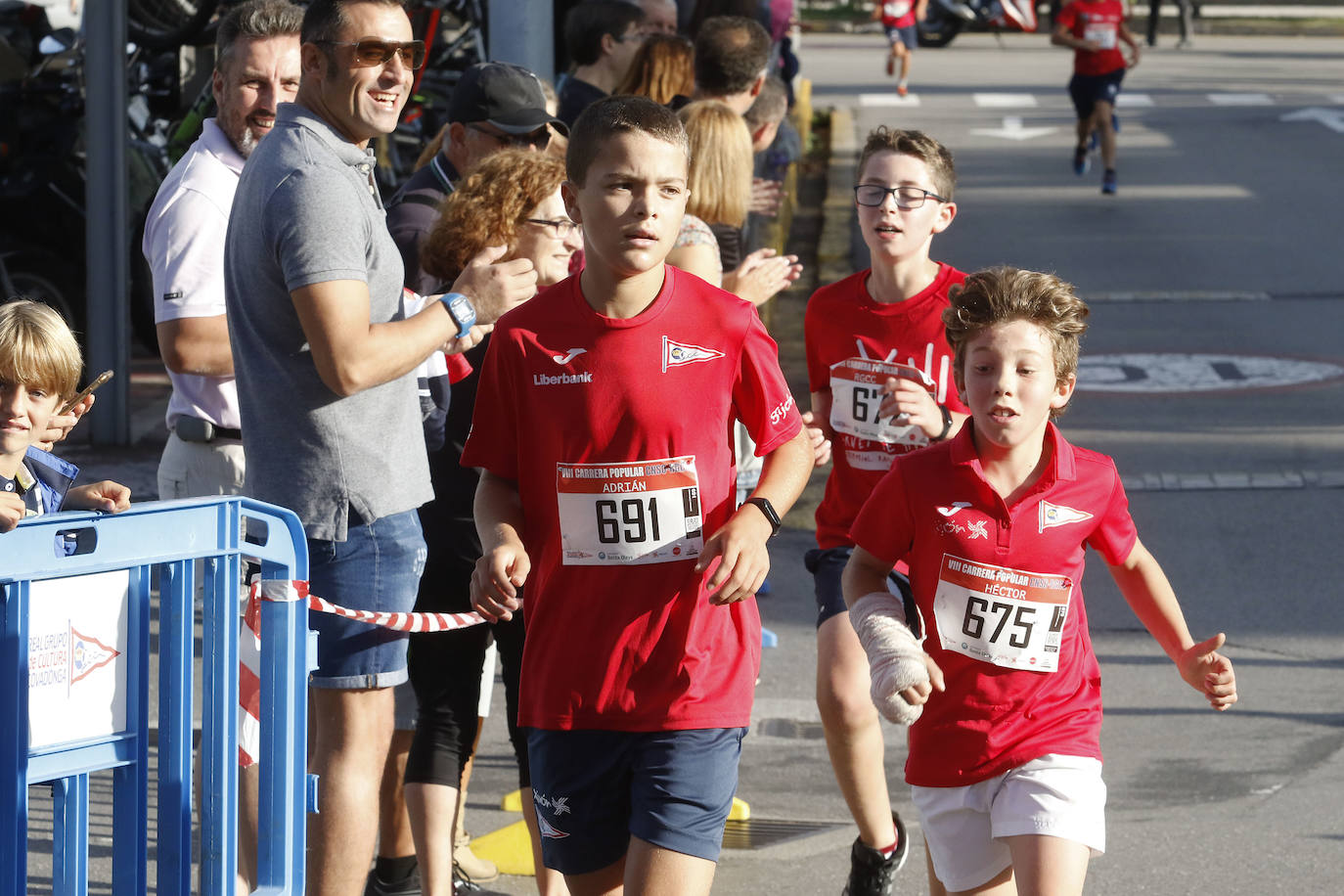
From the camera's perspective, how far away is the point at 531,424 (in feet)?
11.8

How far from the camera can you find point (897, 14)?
28562mm

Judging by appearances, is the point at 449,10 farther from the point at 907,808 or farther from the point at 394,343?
the point at 394,343

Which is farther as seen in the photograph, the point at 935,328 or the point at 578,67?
the point at 578,67

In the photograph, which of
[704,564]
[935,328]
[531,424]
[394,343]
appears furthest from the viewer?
[935,328]

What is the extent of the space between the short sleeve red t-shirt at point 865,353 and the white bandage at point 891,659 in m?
1.15

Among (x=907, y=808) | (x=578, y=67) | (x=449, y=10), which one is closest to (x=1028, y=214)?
(x=449, y=10)

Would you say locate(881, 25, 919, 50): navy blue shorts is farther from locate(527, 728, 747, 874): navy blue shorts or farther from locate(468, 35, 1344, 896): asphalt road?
locate(527, 728, 747, 874): navy blue shorts

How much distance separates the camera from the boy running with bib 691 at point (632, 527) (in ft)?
11.4

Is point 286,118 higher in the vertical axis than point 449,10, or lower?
lower

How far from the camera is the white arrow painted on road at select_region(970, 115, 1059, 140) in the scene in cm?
2353

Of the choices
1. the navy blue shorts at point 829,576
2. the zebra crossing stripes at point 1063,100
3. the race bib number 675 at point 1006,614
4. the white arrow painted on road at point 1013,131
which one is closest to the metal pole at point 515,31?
the navy blue shorts at point 829,576

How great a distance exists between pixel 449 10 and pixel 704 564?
1009 cm

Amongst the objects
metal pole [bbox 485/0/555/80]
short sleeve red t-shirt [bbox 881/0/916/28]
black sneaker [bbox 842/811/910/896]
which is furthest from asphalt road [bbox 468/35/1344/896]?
short sleeve red t-shirt [bbox 881/0/916/28]

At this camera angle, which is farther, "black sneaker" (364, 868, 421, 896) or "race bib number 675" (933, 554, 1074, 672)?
"black sneaker" (364, 868, 421, 896)
